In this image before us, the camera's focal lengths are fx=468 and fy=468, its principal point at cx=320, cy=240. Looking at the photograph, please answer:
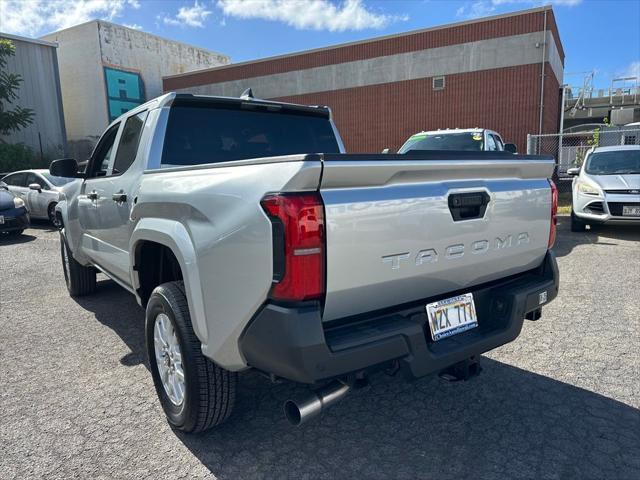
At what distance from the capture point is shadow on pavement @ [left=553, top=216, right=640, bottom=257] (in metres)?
7.92

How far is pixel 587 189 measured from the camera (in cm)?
870

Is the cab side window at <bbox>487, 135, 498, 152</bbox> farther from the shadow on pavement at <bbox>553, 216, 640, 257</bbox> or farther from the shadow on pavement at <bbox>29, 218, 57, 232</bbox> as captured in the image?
the shadow on pavement at <bbox>29, 218, 57, 232</bbox>

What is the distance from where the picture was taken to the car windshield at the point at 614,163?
905 centimetres

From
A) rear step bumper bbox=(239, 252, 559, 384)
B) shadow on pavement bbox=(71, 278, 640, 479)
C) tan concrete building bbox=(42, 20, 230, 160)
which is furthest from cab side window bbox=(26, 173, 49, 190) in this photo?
tan concrete building bbox=(42, 20, 230, 160)

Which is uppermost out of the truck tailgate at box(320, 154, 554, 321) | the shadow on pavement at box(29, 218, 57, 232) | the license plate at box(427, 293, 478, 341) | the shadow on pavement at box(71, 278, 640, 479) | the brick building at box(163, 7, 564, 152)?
the brick building at box(163, 7, 564, 152)

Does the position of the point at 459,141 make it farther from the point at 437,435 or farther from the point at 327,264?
the point at 327,264

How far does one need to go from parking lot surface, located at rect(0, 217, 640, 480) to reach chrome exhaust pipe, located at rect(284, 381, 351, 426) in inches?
20.4

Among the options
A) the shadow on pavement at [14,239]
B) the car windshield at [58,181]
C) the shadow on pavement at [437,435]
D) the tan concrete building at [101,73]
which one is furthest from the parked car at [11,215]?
the tan concrete building at [101,73]

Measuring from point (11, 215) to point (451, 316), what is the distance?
36.2ft

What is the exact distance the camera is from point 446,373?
261cm

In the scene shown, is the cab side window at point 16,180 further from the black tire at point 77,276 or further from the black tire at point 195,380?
the black tire at point 195,380

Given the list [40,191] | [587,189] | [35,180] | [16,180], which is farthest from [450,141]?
[16,180]

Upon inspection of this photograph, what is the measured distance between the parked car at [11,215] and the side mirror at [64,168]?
7179 mm

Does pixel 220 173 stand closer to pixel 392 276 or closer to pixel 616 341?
pixel 392 276
